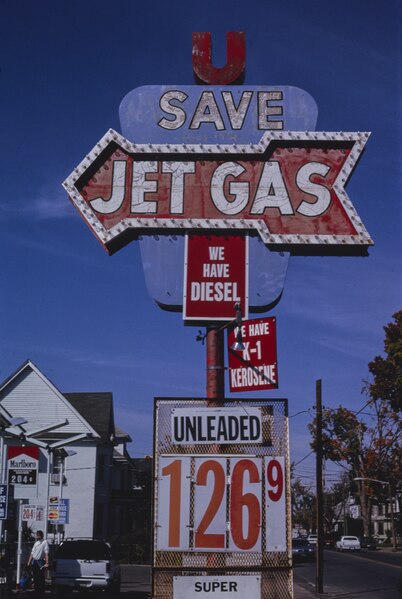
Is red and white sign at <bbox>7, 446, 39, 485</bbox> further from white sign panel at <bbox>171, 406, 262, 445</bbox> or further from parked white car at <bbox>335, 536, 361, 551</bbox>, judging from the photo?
parked white car at <bbox>335, 536, 361, 551</bbox>

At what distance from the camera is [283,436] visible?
937cm

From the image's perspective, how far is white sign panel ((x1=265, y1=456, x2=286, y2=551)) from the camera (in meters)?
9.12

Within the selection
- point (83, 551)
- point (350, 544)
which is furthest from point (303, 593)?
point (350, 544)

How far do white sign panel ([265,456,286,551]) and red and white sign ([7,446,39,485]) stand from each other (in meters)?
10.5

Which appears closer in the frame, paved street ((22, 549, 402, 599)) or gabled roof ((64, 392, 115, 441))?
paved street ((22, 549, 402, 599))

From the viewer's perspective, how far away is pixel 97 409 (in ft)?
161

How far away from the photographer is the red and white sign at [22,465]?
18.5 metres

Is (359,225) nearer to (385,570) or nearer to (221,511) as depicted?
(221,511)

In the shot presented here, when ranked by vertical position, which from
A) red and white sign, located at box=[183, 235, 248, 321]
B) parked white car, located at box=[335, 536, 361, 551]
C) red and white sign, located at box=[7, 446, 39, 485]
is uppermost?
red and white sign, located at box=[183, 235, 248, 321]

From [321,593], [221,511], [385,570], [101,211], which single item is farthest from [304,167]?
[385,570]

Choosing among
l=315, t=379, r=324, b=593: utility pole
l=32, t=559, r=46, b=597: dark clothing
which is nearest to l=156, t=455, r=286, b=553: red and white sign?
l=32, t=559, r=46, b=597: dark clothing

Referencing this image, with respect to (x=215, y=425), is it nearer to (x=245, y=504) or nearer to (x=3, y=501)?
(x=245, y=504)

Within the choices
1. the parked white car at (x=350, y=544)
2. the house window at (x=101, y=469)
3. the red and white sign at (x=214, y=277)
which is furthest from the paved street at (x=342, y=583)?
the parked white car at (x=350, y=544)

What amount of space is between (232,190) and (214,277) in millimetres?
1406
